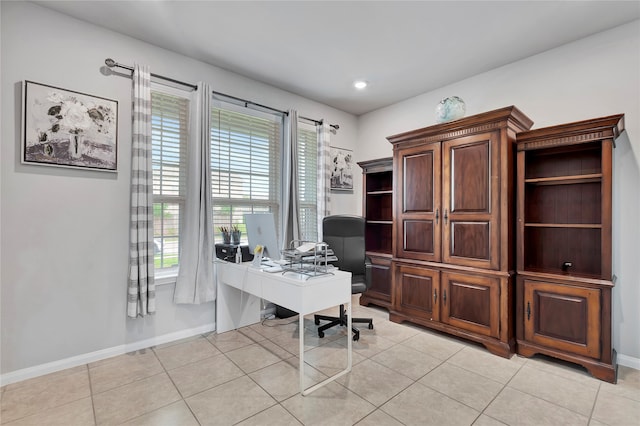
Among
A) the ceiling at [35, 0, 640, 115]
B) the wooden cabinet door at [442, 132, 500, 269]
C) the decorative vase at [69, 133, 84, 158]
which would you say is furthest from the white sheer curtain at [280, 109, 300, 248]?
the decorative vase at [69, 133, 84, 158]

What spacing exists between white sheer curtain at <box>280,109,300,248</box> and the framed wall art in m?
1.72

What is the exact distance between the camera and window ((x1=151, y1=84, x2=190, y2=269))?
9.31ft

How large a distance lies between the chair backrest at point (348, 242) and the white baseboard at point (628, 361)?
87.3 inches

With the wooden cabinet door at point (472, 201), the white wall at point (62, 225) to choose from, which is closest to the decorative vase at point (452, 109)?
the wooden cabinet door at point (472, 201)

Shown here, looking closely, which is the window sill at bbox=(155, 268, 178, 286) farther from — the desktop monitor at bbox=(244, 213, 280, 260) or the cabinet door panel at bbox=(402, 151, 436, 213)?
the cabinet door panel at bbox=(402, 151, 436, 213)

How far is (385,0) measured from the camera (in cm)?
219

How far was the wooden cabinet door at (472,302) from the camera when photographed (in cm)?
264

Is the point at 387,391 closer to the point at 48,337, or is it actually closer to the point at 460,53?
the point at 48,337

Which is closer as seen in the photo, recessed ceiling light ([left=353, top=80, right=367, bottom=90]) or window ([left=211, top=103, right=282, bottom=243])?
window ([left=211, top=103, right=282, bottom=243])

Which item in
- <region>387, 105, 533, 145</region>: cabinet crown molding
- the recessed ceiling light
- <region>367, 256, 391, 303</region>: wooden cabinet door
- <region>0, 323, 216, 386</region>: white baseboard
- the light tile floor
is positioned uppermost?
the recessed ceiling light

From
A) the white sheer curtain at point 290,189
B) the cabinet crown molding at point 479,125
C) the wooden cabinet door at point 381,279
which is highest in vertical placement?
the cabinet crown molding at point 479,125

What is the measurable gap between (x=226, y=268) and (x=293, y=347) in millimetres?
993

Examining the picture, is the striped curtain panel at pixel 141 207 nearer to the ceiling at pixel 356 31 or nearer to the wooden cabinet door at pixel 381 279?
the ceiling at pixel 356 31

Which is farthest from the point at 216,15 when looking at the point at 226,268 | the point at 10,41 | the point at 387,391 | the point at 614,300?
the point at 614,300
